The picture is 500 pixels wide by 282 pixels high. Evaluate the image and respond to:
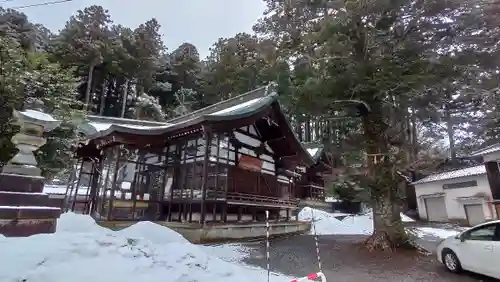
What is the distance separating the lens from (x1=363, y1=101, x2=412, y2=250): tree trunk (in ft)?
31.9

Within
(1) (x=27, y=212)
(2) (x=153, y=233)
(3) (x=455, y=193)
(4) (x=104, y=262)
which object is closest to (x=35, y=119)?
(1) (x=27, y=212)

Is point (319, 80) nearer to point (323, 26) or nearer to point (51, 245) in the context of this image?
point (323, 26)

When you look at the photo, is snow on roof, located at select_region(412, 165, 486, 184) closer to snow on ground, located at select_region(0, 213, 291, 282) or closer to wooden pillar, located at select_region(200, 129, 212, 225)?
wooden pillar, located at select_region(200, 129, 212, 225)

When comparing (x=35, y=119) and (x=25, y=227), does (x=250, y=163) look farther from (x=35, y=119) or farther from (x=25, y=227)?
(x=25, y=227)

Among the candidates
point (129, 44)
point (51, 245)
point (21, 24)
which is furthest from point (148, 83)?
point (51, 245)

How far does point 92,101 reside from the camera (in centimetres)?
3478

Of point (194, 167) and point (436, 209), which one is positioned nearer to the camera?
point (194, 167)

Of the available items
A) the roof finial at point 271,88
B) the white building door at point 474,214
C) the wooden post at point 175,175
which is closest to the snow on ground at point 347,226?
the white building door at point 474,214

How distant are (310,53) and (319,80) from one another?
67.0 inches

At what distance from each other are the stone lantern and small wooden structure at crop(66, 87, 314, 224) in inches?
215

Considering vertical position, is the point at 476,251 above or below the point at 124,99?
below

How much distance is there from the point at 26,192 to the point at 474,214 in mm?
28734

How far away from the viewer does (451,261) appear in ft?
23.7

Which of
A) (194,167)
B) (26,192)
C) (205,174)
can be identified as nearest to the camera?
(26,192)
